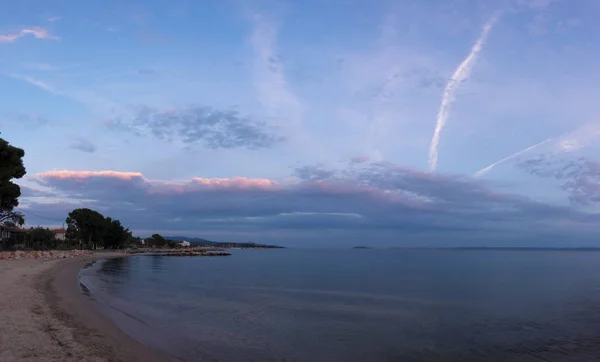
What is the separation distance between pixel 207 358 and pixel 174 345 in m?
2.23

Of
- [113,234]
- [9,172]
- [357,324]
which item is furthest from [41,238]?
[357,324]

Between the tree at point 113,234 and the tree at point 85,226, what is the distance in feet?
18.5

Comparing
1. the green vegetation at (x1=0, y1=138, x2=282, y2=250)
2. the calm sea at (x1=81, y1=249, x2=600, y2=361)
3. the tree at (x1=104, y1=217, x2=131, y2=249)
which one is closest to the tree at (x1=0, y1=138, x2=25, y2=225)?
the green vegetation at (x1=0, y1=138, x2=282, y2=250)

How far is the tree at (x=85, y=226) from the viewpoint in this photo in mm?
125575

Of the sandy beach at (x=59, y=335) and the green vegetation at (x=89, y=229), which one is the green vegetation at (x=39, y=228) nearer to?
the green vegetation at (x=89, y=229)

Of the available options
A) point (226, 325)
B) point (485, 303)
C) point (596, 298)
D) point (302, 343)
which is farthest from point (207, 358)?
point (596, 298)

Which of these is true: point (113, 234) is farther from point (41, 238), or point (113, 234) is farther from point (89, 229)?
point (41, 238)

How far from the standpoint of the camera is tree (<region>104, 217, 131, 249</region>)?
490ft

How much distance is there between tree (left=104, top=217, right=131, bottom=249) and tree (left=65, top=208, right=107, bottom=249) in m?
5.64

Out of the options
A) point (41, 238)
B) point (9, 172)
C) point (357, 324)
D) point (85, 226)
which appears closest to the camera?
point (357, 324)

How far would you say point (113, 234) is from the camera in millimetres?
156375

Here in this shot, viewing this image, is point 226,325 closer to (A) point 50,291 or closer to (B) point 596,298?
(A) point 50,291

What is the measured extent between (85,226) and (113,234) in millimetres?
27090

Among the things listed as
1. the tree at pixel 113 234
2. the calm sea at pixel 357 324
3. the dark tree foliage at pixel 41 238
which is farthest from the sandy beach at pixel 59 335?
the tree at pixel 113 234
